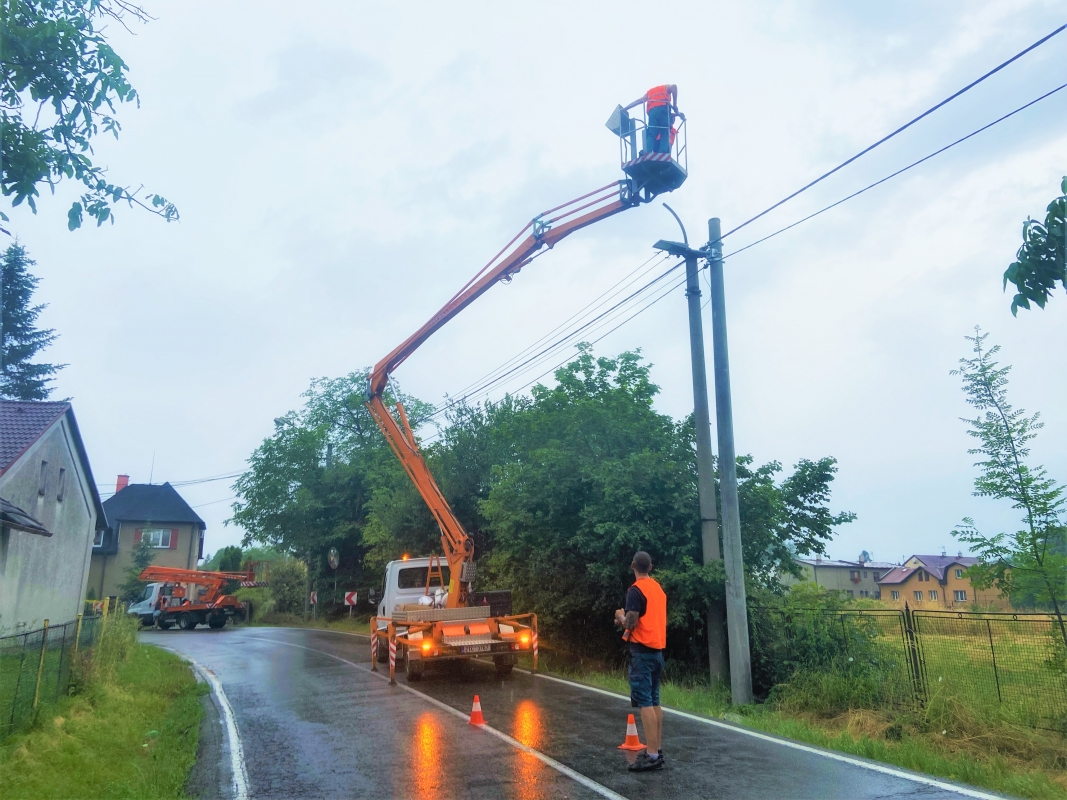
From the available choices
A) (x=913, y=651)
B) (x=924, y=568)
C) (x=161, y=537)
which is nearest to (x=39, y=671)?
(x=913, y=651)

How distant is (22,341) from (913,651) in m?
46.8

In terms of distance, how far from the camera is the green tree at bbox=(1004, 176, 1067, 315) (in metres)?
4.02

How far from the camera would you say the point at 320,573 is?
38.9 m

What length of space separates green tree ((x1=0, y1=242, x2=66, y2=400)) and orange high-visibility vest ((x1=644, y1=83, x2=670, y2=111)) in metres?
40.2

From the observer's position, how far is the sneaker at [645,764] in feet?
22.8

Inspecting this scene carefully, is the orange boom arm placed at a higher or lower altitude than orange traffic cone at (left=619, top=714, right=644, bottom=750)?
higher

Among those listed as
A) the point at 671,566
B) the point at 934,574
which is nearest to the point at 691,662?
the point at 671,566

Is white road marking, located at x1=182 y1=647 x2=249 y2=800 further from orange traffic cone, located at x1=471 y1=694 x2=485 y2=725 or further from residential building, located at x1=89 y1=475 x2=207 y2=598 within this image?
residential building, located at x1=89 y1=475 x2=207 y2=598

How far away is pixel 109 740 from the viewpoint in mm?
8875

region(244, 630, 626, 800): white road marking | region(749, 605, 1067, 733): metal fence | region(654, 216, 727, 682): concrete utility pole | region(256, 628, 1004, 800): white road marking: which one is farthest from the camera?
region(654, 216, 727, 682): concrete utility pole

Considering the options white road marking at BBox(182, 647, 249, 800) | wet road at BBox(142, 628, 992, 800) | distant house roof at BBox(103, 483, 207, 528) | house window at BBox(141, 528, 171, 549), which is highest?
distant house roof at BBox(103, 483, 207, 528)

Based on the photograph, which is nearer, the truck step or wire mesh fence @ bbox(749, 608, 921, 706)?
wire mesh fence @ bbox(749, 608, 921, 706)

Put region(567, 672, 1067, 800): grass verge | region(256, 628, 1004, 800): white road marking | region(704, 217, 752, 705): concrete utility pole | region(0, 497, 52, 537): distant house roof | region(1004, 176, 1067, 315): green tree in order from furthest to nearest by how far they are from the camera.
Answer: region(0, 497, 52, 537): distant house roof
region(704, 217, 752, 705): concrete utility pole
region(567, 672, 1067, 800): grass verge
region(256, 628, 1004, 800): white road marking
region(1004, 176, 1067, 315): green tree

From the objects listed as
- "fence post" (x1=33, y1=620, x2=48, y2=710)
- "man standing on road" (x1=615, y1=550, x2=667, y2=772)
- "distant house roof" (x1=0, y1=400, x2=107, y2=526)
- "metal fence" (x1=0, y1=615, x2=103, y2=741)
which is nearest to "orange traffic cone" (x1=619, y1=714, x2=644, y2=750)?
"man standing on road" (x1=615, y1=550, x2=667, y2=772)
